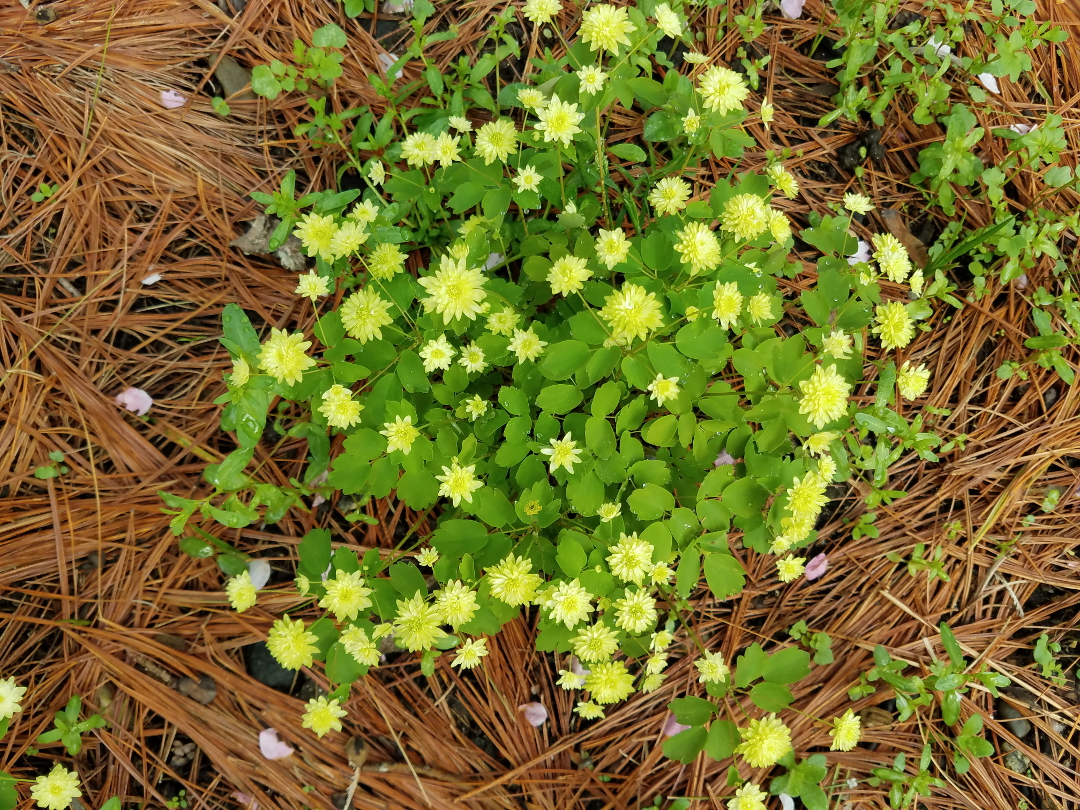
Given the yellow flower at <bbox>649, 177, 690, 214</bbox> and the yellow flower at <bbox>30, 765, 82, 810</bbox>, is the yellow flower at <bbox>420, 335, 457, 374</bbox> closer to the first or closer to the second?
the yellow flower at <bbox>649, 177, 690, 214</bbox>

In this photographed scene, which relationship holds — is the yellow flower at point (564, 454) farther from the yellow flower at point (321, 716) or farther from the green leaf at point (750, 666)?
the yellow flower at point (321, 716)

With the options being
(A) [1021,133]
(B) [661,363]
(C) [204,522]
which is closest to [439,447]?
(B) [661,363]

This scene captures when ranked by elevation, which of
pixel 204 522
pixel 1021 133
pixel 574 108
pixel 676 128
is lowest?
pixel 204 522

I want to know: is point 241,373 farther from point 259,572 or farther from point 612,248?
point 612,248

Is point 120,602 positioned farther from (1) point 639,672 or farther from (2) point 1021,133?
(2) point 1021,133

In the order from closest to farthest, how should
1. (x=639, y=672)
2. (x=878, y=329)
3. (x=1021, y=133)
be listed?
(x=878, y=329), (x=639, y=672), (x=1021, y=133)

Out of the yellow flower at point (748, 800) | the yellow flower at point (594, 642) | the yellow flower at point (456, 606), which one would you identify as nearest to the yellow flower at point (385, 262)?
the yellow flower at point (456, 606)

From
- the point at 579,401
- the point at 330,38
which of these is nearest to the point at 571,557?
the point at 579,401

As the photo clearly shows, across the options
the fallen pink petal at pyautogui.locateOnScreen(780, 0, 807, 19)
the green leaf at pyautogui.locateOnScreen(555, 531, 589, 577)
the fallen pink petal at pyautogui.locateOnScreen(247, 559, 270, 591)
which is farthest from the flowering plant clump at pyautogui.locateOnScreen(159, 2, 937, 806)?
the fallen pink petal at pyautogui.locateOnScreen(780, 0, 807, 19)
